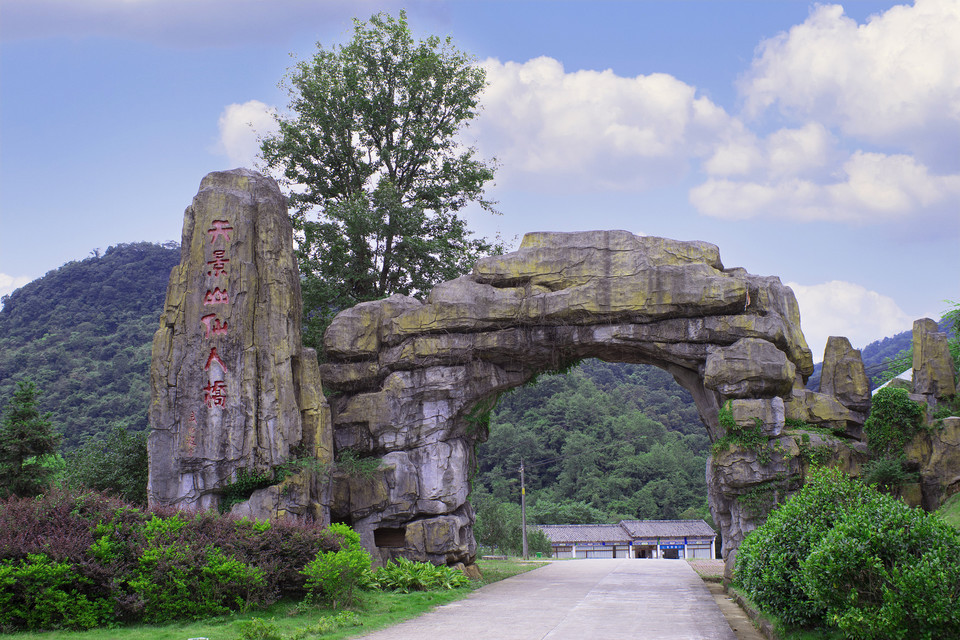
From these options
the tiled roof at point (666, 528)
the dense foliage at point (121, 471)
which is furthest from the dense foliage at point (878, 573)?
the tiled roof at point (666, 528)

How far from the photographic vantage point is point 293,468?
41.7ft

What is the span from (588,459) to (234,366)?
31.6 meters

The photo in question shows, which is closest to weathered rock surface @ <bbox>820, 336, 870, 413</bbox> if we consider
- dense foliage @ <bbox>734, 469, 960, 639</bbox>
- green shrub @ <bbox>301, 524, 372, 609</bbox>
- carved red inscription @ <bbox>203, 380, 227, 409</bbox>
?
dense foliage @ <bbox>734, 469, 960, 639</bbox>

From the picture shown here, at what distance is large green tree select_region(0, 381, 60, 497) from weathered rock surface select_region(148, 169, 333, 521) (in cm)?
279

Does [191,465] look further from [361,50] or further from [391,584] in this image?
[361,50]

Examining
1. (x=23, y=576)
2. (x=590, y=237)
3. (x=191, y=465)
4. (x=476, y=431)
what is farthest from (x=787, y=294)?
(x=23, y=576)

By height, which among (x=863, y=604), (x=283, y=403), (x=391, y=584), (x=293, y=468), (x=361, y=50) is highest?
(x=361, y=50)

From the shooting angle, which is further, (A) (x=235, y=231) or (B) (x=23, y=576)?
(A) (x=235, y=231)

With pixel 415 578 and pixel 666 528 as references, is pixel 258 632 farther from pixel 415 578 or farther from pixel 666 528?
pixel 666 528

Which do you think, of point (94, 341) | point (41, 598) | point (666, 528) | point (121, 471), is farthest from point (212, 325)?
point (94, 341)

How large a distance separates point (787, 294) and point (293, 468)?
399 inches

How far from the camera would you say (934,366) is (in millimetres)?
14125

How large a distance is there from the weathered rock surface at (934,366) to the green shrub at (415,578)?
9363 millimetres

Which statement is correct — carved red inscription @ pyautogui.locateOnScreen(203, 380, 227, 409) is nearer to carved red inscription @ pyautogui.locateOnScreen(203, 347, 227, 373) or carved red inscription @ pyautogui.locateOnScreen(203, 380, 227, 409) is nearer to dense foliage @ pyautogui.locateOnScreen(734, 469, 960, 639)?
carved red inscription @ pyautogui.locateOnScreen(203, 347, 227, 373)
